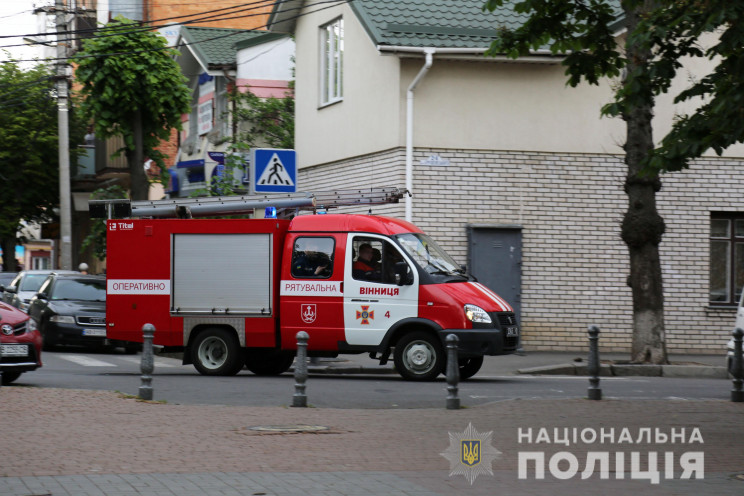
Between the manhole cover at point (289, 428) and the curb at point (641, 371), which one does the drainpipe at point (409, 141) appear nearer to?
the curb at point (641, 371)

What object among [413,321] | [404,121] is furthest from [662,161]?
[404,121]

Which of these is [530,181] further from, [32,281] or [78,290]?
[32,281]

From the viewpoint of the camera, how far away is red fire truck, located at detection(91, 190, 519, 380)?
15547mm

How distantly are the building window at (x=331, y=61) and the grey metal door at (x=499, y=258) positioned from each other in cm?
505

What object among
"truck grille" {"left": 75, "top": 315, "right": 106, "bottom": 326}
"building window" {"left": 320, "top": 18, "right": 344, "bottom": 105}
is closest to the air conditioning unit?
"building window" {"left": 320, "top": 18, "right": 344, "bottom": 105}

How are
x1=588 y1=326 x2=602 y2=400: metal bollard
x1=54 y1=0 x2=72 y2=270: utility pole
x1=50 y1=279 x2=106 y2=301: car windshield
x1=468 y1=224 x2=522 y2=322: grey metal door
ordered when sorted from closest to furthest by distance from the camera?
1. x1=588 y1=326 x2=602 y2=400: metal bollard
2. x1=468 y1=224 x2=522 y2=322: grey metal door
3. x1=50 y1=279 x2=106 y2=301: car windshield
4. x1=54 y1=0 x2=72 y2=270: utility pole

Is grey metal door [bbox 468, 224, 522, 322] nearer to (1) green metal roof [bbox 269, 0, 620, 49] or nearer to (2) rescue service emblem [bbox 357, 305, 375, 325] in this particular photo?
(1) green metal roof [bbox 269, 0, 620, 49]

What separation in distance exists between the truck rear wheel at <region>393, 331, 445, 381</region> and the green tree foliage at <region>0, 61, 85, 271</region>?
101 feet

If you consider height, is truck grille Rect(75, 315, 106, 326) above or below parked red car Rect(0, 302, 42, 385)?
below

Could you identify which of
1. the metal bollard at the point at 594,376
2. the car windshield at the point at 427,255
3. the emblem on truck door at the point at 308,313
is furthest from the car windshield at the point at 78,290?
the metal bollard at the point at 594,376

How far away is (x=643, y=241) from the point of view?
58.9ft

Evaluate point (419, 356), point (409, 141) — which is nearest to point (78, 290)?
point (409, 141)

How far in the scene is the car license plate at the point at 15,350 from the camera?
1420cm

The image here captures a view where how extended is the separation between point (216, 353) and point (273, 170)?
337 cm
